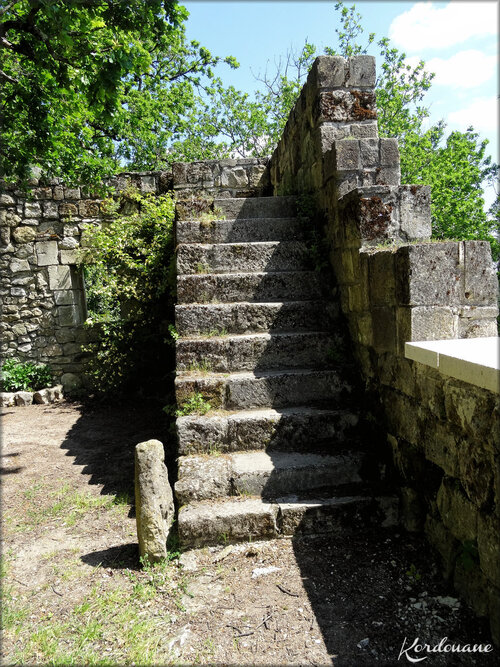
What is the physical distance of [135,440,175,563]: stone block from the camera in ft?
7.85

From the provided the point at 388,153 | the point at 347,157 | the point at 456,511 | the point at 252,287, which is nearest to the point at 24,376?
the point at 252,287

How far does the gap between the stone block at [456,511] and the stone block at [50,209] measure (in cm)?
659

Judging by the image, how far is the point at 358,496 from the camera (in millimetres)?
2576

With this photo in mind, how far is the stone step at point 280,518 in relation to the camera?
8.05 feet

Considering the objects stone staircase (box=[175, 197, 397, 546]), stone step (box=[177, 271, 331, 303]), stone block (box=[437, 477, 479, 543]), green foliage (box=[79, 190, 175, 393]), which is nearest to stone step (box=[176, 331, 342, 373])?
stone staircase (box=[175, 197, 397, 546])

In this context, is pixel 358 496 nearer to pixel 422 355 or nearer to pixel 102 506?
pixel 422 355

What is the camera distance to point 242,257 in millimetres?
3980

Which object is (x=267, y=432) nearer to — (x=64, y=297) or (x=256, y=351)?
(x=256, y=351)

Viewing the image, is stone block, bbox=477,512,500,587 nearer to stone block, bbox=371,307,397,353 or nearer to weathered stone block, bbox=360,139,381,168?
stone block, bbox=371,307,397,353

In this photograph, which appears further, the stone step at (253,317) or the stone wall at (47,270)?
the stone wall at (47,270)


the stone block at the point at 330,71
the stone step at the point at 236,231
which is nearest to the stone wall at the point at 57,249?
the stone step at the point at 236,231

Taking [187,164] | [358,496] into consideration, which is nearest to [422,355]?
[358,496]

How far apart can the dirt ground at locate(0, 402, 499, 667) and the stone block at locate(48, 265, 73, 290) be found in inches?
177

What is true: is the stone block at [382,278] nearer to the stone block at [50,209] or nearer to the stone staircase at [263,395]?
the stone staircase at [263,395]
